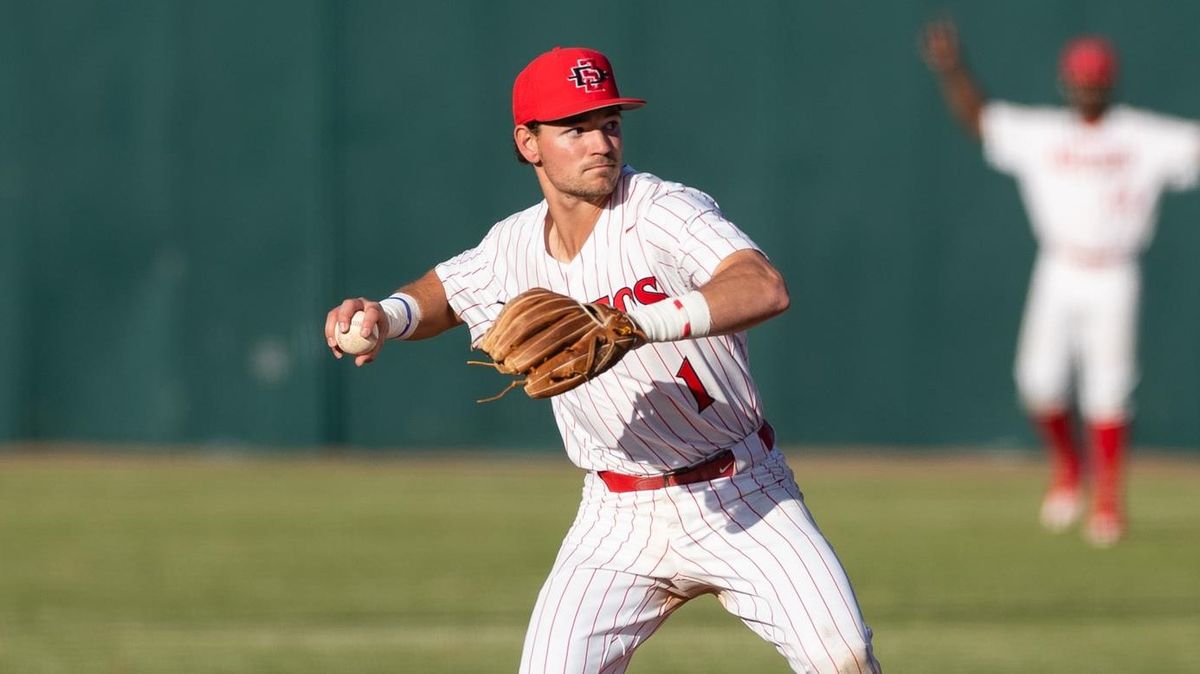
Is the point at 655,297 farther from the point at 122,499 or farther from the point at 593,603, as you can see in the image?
the point at 122,499

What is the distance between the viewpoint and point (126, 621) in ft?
25.7

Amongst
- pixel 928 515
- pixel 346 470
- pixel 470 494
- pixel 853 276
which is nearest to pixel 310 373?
pixel 346 470

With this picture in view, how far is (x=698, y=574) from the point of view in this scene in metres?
4.86

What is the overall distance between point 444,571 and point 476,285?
4.24 metres

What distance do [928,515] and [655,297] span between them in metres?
6.93

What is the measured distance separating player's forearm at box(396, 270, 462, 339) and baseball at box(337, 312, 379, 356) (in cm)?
35

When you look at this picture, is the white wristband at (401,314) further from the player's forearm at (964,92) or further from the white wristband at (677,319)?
the player's forearm at (964,92)

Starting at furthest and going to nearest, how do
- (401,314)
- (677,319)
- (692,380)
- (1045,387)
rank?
(1045,387), (401,314), (692,380), (677,319)

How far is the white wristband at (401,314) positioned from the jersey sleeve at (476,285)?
0.14m

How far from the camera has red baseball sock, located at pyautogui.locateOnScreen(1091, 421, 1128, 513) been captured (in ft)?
33.8

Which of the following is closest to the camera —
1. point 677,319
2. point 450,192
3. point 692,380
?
point 677,319

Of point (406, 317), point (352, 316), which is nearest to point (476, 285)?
point (406, 317)

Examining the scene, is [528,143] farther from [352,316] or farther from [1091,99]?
[1091,99]

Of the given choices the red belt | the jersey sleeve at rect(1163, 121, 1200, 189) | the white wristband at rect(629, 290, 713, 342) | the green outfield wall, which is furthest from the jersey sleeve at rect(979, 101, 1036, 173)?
the white wristband at rect(629, 290, 713, 342)
